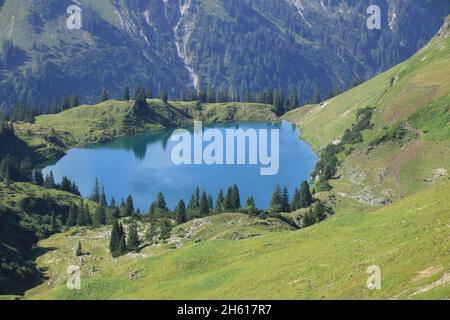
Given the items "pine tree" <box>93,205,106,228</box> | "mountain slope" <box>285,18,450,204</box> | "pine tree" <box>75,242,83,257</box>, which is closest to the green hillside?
"pine tree" <box>75,242,83,257</box>

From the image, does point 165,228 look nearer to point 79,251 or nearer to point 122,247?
point 122,247

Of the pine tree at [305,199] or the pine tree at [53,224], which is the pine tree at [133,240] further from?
the pine tree at [305,199]

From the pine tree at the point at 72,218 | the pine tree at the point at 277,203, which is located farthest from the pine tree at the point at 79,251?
the pine tree at the point at 277,203

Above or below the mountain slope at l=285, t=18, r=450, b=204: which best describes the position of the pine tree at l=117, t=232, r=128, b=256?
below

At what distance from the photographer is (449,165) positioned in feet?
512

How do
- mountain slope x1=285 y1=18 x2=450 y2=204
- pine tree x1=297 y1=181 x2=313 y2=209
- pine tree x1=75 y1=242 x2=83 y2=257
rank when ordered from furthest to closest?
1. pine tree x1=297 y1=181 x2=313 y2=209
2. mountain slope x1=285 y1=18 x2=450 y2=204
3. pine tree x1=75 y1=242 x2=83 y2=257

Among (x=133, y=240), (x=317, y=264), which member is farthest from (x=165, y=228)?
(x=317, y=264)

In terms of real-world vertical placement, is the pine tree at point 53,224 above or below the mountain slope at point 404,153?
below

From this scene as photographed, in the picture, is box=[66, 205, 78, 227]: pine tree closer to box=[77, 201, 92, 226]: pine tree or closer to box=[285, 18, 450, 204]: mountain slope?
box=[77, 201, 92, 226]: pine tree

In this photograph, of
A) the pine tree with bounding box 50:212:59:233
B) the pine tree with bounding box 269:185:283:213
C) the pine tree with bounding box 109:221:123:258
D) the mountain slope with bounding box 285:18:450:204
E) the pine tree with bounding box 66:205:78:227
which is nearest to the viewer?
the pine tree with bounding box 109:221:123:258

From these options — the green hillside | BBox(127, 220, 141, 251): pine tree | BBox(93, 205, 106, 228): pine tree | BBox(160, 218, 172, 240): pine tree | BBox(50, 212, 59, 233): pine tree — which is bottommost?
BBox(50, 212, 59, 233): pine tree
